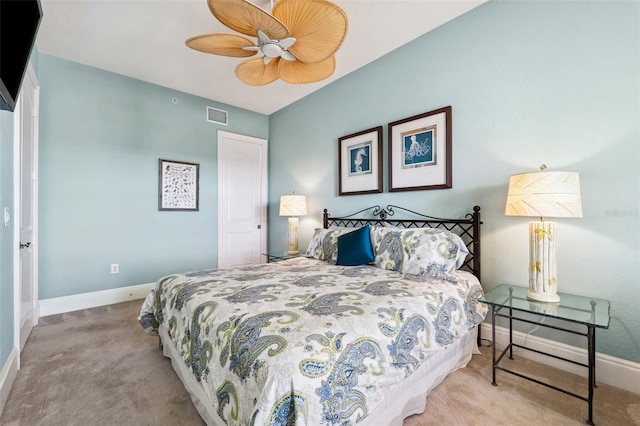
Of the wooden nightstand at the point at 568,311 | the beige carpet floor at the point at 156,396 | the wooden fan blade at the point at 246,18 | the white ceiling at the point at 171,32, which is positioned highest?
the white ceiling at the point at 171,32

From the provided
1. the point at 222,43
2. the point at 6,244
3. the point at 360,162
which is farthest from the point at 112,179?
the point at 360,162

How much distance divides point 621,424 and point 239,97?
4737mm

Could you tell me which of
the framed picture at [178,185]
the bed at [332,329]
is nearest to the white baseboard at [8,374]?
the bed at [332,329]

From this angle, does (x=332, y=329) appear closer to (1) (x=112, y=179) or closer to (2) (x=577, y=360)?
(2) (x=577, y=360)

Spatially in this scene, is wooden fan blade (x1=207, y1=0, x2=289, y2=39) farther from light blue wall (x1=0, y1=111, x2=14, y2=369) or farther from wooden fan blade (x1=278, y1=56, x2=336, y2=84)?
light blue wall (x1=0, y1=111, x2=14, y2=369)

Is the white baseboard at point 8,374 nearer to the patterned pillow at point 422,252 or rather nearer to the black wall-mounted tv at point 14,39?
the black wall-mounted tv at point 14,39

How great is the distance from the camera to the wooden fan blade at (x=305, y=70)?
2.18 meters

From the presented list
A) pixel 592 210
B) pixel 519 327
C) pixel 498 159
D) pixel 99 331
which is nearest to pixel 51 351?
pixel 99 331

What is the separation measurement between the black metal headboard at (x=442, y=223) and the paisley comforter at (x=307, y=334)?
1.12 ft

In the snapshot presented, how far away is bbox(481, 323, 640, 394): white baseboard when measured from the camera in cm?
174

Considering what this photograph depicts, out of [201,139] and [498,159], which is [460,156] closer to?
[498,159]

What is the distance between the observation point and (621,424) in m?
1.47

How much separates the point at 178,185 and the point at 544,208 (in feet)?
13.2

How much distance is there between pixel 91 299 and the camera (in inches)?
130
